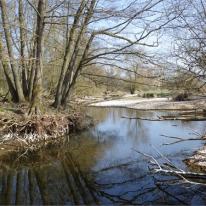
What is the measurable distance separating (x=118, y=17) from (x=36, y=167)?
7.86 m

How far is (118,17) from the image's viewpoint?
15344 mm

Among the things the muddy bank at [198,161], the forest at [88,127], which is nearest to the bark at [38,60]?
the forest at [88,127]

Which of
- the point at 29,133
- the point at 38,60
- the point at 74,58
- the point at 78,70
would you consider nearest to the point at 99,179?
the point at 29,133

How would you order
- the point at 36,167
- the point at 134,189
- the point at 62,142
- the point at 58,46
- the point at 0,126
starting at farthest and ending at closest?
the point at 58,46 < the point at 62,142 < the point at 0,126 < the point at 36,167 < the point at 134,189

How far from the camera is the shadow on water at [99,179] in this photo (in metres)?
7.41

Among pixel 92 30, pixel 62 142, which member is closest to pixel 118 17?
pixel 92 30

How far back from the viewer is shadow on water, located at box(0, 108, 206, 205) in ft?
24.3

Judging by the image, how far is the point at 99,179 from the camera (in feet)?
28.9

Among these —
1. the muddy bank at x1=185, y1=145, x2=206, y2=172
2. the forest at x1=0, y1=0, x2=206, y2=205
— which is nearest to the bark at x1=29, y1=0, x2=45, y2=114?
the forest at x1=0, y1=0, x2=206, y2=205

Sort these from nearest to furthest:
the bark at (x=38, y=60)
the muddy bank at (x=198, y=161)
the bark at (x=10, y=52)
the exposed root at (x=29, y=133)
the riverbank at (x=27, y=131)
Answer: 1. the muddy bank at (x=198, y=161)
2. the riverbank at (x=27, y=131)
3. the exposed root at (x=29, y=133)
4. the bark at (x=38, y=60)
5. the bark at (x=10, y=52)

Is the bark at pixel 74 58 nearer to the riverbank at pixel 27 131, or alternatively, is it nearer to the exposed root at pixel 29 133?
the riverbank at pixel 27 131

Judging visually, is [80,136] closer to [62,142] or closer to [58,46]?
[62,142]

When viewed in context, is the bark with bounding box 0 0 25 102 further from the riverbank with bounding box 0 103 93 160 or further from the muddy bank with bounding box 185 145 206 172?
the muddy bank with bounding box 185 145 206 172

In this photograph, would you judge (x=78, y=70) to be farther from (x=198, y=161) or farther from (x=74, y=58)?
(x=198, y=161)
